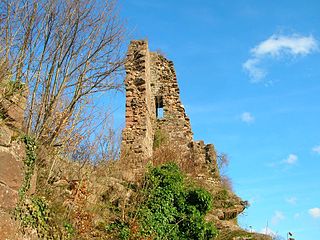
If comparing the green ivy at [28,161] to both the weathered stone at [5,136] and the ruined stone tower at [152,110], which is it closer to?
the weathered stone at [5,136]

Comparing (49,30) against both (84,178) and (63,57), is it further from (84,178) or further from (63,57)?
(84,178)

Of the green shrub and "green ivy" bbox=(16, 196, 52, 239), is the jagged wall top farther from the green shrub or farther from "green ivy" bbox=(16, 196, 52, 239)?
"green ivy" bbox=(16, 196, 52, 239)

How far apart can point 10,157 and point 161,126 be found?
10.5m

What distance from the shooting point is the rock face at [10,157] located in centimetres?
548

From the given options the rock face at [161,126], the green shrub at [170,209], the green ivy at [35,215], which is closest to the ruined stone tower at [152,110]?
the rock face at [161,126]

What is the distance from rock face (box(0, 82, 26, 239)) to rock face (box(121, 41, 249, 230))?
193 inches

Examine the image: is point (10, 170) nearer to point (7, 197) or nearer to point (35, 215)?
point (7, 197)

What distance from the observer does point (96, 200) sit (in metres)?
8.65

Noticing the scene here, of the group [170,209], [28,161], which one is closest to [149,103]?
[170,209]

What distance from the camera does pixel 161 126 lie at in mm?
16047

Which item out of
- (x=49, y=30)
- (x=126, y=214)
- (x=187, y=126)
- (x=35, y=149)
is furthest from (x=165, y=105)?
(x=35, y=149)

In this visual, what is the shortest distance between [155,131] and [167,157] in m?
2.89

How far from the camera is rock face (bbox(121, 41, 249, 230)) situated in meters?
11.8

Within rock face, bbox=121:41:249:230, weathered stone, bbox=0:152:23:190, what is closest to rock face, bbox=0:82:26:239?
weathered stone, bbox=0:152:23:190
